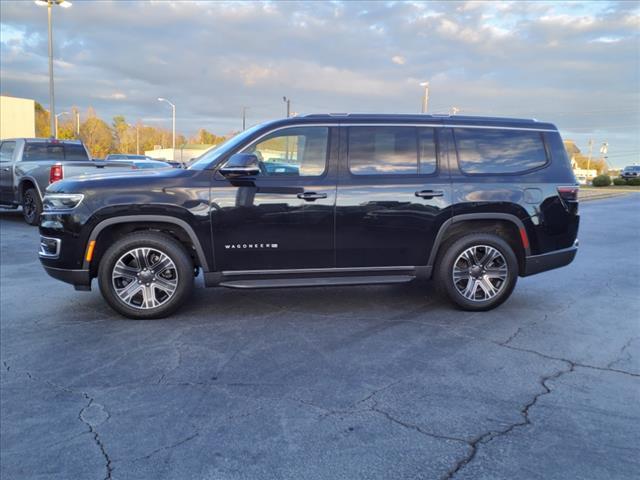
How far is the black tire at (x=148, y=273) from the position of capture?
5086 mm

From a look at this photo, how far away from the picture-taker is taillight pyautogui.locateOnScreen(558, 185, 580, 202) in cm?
574

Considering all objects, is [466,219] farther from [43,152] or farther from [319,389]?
[43,152]

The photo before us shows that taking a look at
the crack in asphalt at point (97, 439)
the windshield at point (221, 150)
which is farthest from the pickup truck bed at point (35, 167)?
the crack in asphalt at point (97, 439)

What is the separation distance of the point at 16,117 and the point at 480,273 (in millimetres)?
57181

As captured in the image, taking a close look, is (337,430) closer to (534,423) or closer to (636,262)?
(534,423)

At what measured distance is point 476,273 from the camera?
5605 mm

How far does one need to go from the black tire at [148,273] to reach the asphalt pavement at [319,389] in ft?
0.50

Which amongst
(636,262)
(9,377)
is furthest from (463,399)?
(636,262)

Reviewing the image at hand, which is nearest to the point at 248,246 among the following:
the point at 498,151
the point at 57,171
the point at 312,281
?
the point at 312,281

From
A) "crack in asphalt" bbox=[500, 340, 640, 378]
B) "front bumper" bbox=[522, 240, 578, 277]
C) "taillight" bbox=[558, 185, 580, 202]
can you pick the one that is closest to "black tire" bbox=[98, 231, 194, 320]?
"crack in asphalt" bbox=[500, 340, 640, 378]

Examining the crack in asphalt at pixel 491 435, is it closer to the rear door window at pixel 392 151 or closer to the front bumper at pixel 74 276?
the rear door window at pixel 392 151

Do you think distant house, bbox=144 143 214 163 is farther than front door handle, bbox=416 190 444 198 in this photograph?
Yes

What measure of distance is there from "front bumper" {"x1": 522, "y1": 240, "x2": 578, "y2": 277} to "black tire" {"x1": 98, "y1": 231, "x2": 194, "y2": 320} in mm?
3615

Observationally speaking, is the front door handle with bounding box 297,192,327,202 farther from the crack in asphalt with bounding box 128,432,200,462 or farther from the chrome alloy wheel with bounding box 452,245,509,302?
the crack in asphalt with bounding box 128,432,200,462
